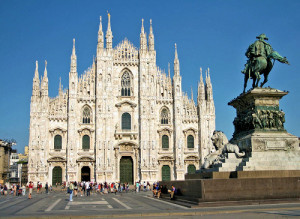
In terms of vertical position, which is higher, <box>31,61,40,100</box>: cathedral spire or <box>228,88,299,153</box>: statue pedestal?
<box>31,61,40,100</box>: cathedral spire

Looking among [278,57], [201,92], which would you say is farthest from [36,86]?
[278,57]

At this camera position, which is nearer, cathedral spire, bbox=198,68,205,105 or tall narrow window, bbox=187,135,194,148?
tall narrow window, bbox=187,135,194,148

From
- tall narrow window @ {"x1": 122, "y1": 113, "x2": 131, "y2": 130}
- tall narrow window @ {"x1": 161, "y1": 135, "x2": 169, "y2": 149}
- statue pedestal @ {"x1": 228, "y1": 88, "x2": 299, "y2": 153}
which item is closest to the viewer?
statue pedestal @ {"x1": 228, "y1": 88, "x2": 299, "y2": 153}

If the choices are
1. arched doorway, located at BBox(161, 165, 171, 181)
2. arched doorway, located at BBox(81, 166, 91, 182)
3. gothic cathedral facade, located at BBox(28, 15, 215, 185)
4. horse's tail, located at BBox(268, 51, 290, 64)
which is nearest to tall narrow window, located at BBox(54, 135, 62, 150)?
gothic cathedral facade, located at BBox(28, 15, 215, 185)

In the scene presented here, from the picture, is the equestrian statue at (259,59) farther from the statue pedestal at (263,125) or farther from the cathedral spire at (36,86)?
the cathedral spire at (36,86)

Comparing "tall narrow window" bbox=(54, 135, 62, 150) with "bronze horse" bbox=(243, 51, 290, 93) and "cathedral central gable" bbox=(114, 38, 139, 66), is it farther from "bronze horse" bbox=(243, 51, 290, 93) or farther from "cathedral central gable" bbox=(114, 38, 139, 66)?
"bronze horse" bbox=(243, 51, 290, 93)

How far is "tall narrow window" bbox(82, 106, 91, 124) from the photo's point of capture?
44.9 meters

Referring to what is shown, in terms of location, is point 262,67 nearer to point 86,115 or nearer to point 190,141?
point 190,141

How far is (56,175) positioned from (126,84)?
13876mm

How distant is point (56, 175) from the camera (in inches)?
1714

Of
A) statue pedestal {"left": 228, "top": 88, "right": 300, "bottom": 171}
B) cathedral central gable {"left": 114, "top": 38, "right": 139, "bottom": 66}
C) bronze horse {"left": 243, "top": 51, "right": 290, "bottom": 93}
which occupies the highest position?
cathedral central gable {"left": 114, "top": 38, "right": 139, "bottom": 66}

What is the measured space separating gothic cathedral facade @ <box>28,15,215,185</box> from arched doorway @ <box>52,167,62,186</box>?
4.6 inches

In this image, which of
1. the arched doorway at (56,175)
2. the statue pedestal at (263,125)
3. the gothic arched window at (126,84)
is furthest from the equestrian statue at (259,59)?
the arched doorway at (56,175)

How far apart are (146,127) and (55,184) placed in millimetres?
12638
